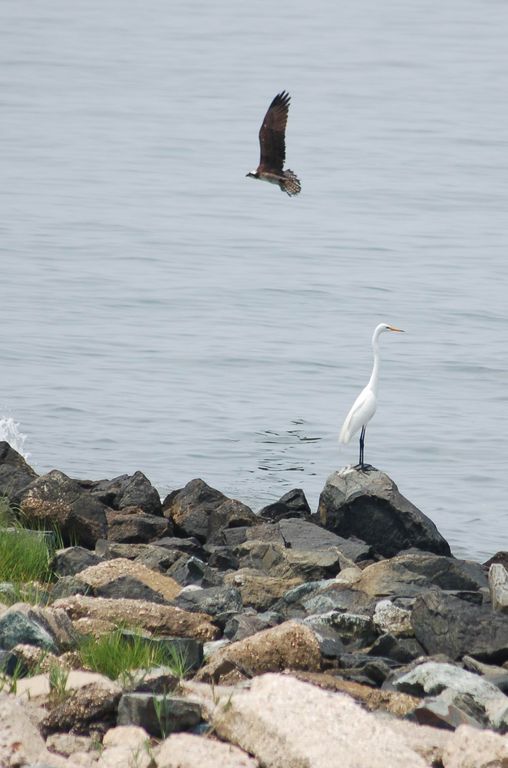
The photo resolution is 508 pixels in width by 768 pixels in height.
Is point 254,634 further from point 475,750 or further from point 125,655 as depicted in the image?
point 475,750

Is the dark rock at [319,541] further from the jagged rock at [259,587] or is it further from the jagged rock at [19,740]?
the jagged rock at [19,740]

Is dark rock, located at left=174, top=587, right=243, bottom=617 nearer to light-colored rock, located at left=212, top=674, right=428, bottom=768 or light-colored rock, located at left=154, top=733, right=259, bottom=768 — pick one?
light-colored rock, located at left=212, top=674, right=428, bottom=768

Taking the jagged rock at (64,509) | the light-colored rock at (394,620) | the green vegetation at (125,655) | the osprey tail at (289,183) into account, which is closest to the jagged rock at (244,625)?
the light-colored rock at (394,620)

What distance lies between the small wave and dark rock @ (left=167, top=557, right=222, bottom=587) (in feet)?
20.0

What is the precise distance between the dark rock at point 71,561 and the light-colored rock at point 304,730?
2.68m

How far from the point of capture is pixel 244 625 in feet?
23.4

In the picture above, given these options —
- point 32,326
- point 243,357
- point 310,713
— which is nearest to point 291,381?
point 243,357

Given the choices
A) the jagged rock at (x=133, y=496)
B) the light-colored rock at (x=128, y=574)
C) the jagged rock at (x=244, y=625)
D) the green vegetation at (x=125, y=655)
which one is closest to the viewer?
the green vegetation at (x=125, y=655)

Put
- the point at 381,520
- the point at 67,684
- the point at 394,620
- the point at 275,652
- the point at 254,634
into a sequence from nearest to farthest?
the point at 67,684 < the point at 275,652 < the point at 254,634 < the point at 394,620 < the point at 381,520

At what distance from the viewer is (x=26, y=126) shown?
46219 millimetres

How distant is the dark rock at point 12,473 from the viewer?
10.2 m

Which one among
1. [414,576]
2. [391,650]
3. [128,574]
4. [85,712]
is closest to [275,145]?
[414,576]

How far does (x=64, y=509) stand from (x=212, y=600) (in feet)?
6.67

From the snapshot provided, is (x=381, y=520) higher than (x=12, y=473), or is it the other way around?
(x=12, y=473)
